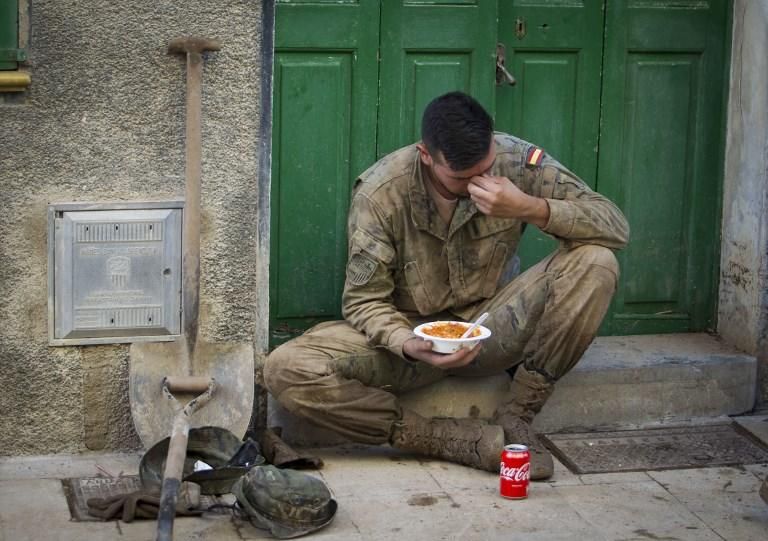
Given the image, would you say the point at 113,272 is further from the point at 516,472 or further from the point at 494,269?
the point at 516,472

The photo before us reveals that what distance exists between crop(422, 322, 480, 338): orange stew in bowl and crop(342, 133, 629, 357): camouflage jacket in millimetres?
209

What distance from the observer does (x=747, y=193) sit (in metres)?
6.13

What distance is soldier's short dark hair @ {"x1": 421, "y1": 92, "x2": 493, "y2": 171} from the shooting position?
5051 millimetres

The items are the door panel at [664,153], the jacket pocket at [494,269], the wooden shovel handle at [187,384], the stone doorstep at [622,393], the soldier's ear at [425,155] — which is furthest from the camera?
the door panel at [664,153]

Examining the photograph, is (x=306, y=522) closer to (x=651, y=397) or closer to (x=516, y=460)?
(x=516, y=460)

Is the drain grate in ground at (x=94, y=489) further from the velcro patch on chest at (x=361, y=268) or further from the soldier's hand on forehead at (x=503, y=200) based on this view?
the soldier's hand on forehead at (x=503, y=200)

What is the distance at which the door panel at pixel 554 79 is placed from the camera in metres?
6.04

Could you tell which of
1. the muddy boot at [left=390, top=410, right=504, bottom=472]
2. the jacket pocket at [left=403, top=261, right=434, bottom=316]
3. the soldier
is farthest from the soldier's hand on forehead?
the muddy boot at [left=390, top=410, right=504, bottom=472]

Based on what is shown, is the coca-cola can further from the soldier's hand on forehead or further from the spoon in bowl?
the soldier's hand on forehead

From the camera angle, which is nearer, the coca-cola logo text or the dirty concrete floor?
the dirty concrete floor

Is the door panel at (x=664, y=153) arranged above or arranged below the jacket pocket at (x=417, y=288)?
above

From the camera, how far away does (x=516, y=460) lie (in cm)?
495

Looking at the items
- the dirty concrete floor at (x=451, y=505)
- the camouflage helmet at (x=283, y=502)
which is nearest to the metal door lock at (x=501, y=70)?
the dirty concrete floor at (x=451, y=505)

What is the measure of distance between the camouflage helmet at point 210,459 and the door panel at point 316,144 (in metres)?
0.85
